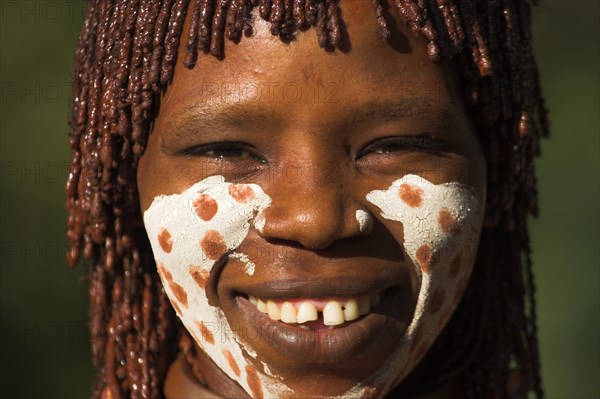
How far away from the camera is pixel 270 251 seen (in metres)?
2.32

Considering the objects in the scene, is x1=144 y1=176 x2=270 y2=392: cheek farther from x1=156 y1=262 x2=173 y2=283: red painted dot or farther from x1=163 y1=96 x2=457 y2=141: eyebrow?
x1=163 y1=96 x2=457 y2=141: eyebrow

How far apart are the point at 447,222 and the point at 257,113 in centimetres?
50

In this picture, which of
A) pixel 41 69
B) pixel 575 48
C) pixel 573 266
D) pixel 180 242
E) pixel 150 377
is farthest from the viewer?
pixel 575 48

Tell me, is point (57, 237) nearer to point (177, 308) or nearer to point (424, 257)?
point (177, 308)

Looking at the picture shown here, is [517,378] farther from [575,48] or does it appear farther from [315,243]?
[575,48]

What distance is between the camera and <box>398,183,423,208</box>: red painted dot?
2404 mm

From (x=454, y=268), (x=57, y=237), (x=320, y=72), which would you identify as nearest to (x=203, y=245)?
(x=320, y=72)

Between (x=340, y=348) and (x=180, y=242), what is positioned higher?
(x=180, y=242)

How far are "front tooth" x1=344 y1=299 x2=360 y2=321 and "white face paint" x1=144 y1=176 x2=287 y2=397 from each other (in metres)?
0.22

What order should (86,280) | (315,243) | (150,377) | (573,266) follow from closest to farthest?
(315,243) < (150,377) < (86,280) < (573,266)

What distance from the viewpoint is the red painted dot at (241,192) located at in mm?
2363

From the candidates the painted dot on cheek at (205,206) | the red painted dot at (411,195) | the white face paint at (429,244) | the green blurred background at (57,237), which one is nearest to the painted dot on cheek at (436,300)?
the white face paint at (429,244)

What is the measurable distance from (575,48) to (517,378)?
3.86 m

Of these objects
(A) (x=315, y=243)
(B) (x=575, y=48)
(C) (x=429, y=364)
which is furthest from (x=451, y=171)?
(B) (x=575, y=48)
